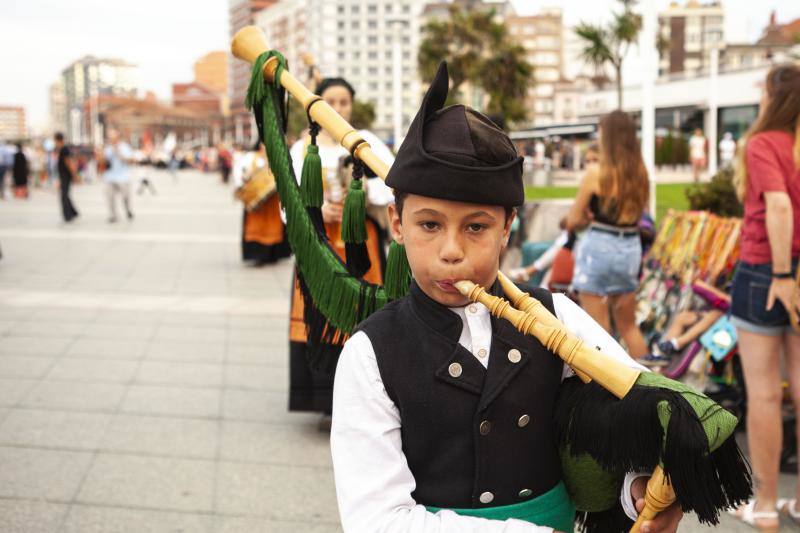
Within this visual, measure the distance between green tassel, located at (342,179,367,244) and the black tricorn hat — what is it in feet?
2.25

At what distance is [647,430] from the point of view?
1.62 meters

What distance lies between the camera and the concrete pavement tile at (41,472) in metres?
3.89

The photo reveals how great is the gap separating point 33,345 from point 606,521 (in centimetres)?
555

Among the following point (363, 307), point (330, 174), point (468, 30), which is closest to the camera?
point (363, 307)

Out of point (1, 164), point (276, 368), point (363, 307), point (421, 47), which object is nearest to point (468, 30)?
point (421, 47)

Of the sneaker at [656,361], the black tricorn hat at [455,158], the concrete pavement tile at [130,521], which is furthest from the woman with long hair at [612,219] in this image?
the black tricorn hat at [455,158]

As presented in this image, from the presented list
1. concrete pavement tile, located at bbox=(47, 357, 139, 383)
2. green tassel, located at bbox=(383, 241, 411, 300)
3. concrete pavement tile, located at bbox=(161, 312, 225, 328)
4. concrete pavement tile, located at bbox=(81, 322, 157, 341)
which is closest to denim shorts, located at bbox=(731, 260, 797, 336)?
green tassel, located at bbox=(383, 241, 411, 300)

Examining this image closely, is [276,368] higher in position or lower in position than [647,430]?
lower

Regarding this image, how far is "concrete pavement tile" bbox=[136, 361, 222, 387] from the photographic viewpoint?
576 cm

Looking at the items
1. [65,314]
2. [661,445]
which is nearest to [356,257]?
[661,445]

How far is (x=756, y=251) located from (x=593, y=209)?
1.75 metres

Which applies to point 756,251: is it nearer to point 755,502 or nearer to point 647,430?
point 755,502

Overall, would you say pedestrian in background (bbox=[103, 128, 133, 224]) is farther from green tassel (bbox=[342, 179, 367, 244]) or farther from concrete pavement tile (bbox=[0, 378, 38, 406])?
green tassel (bbox=[342, 179, 367, 244])

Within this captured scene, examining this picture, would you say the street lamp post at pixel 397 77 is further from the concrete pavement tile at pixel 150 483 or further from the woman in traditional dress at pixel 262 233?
the concrete pavement tile at pixel 150 483
